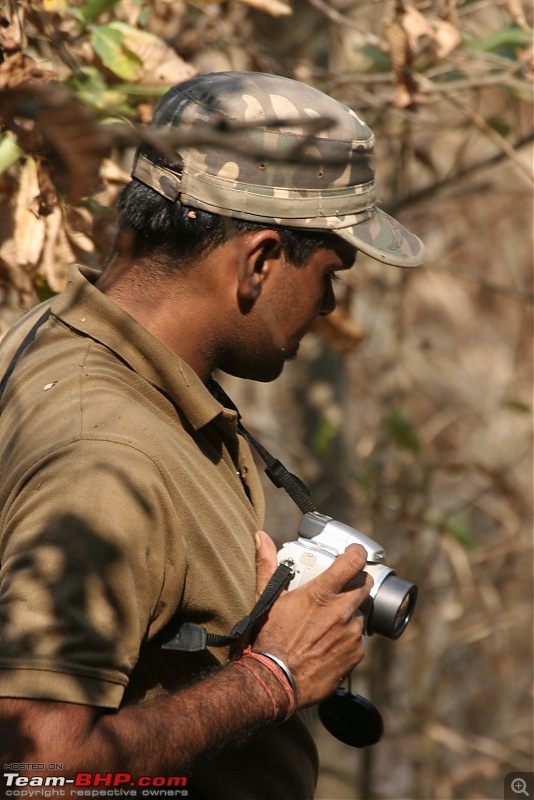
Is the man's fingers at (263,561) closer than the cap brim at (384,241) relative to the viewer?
Yes

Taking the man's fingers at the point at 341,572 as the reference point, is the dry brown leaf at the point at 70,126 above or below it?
above

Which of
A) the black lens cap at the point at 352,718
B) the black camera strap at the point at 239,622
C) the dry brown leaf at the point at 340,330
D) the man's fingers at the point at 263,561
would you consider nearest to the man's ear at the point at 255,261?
the black camera strap at the point at 239,622

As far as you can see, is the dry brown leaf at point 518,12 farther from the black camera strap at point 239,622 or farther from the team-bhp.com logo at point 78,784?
the team-bhp.com logo at point 78,784

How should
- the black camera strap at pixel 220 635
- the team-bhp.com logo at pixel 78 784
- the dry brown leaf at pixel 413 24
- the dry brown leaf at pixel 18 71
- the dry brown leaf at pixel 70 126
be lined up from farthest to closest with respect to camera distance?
the dry brown leaf at pixel 413 24 < the dry brown leaf at pixel 18 71 < the black camera strap at pixel 220 635 < the team-bhp.com logo at pixel 78 784 < the dry brown leaf at pixel 70 126

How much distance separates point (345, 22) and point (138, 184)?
166 centimetres

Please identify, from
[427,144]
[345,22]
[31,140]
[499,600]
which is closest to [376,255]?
[31,140]

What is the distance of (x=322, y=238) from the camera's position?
6.97 ft

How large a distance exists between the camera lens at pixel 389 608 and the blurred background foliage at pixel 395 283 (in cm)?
99

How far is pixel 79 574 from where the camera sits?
4.83 ft

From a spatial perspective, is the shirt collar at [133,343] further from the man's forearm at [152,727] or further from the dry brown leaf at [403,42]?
the dry brown leaf at [403,42]

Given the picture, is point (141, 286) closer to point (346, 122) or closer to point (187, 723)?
point (346, 122)

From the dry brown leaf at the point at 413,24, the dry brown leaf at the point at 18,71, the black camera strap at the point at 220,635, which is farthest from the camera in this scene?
the dry brown leaf at the point at 413,24

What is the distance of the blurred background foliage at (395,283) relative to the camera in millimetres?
2617

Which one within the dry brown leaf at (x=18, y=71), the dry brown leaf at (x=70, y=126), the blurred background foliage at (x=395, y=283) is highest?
the dry brown leaf at (x=70, y=126)
